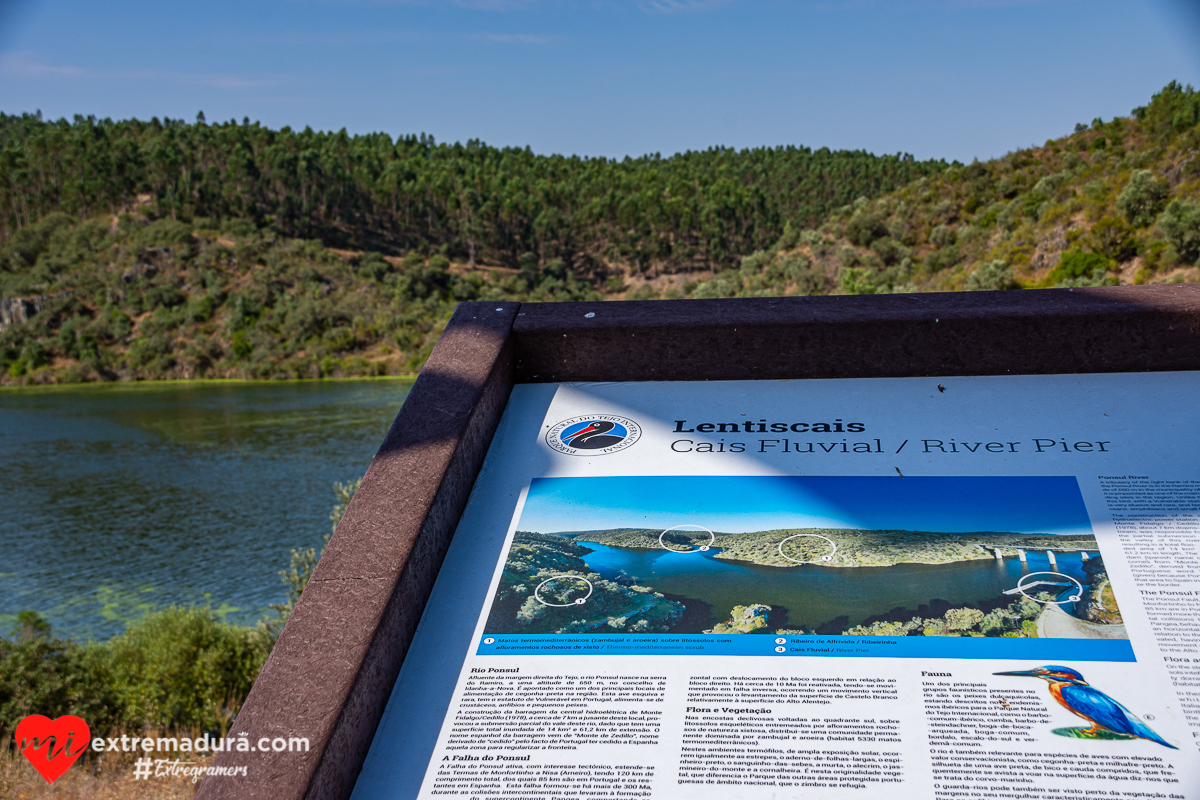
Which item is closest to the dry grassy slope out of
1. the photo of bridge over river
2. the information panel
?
the information panel

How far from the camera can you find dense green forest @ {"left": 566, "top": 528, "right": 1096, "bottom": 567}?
154 centimetres

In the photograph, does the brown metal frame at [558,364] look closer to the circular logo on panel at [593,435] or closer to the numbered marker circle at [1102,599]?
the circular logo on panel at [593,435]

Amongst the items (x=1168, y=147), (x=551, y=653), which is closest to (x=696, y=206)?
(x=1168, y=147)

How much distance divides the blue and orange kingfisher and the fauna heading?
26.7 inches

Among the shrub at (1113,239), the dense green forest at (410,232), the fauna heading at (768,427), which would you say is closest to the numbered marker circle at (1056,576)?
the fauna heading at (768,427)

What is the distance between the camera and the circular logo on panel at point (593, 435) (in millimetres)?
1910

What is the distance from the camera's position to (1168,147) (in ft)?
64.0

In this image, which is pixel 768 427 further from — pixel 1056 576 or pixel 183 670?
pixel 183 670

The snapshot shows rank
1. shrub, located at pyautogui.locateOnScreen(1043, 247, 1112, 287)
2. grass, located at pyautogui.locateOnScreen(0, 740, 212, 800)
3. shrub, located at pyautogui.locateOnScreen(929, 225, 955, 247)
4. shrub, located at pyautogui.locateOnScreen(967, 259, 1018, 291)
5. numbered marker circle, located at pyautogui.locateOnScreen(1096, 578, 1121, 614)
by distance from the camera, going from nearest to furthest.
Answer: numbered marker circle, located at pyautogui.locateOnScreen(1096, 578, 1121, 614) → grass, located at pyautogui.locateOnScreen(0, 740, 212, 800) → shrub, located at pyautogui.locateOnScreen(1043, 247, 1112, 287) → shrub, located at pyautogui.locateOnScreen(967, 259, 1018, 291) → shrub, located at pyautogui.locateOnScreen(929, 225, 955, 247)

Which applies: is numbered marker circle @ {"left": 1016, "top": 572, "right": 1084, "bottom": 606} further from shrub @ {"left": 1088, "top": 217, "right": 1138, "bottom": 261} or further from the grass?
shrub @ {"left": 1088, "top": 217, "right": 1138, "bottom": 261}

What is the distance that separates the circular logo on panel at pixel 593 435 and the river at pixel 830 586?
388mm

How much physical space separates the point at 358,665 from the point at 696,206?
53.3 meters

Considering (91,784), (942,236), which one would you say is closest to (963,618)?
(91,784)

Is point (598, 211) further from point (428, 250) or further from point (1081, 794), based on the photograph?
point (1081, 794)
